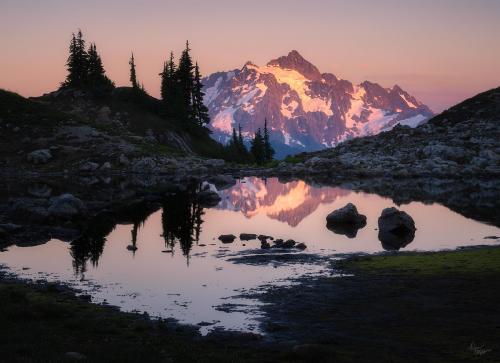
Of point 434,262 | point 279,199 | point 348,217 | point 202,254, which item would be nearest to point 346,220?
point 348,217

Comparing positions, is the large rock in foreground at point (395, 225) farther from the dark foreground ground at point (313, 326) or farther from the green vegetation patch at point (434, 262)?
the dark foreground ground at point (313, 326)

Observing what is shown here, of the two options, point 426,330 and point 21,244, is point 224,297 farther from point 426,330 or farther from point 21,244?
point 21,244

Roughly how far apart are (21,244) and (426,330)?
28.1 m

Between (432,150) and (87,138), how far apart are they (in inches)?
2867

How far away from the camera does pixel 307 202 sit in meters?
66.8

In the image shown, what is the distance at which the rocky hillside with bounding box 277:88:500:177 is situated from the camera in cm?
10812

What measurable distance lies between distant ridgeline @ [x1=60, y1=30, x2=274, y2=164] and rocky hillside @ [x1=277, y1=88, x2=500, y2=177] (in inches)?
1235

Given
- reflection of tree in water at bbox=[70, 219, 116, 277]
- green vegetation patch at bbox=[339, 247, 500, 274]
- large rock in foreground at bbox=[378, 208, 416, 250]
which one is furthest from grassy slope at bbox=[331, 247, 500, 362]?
reflection of tree in water at bbox=[70, 219, 116, 277]

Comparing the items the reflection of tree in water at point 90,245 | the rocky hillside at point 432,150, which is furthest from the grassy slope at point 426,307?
the rocky hillside at point 432,150

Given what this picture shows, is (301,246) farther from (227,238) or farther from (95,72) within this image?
(95,72)

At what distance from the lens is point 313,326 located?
787 inches

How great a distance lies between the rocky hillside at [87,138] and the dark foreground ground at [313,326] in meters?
84.4

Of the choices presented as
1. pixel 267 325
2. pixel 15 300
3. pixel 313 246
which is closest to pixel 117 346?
pixel 267 325

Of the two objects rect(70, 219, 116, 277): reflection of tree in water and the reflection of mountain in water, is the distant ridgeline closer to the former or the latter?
the reflection of mountain in water
